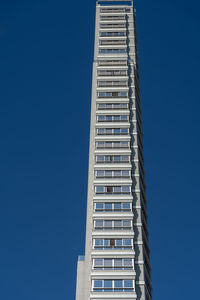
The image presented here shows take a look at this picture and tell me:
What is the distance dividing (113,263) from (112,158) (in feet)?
63.6

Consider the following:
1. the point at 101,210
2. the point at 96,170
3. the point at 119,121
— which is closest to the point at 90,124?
the point at 119,121

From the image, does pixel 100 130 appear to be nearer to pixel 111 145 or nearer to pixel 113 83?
pixel 111 145

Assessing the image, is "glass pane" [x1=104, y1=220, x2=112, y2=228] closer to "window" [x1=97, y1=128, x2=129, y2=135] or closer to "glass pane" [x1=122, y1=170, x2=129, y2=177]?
"glass pane" [x1=122, y1=170, x2=129, y2=177]

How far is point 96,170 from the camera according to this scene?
79.3 m

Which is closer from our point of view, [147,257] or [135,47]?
[147,257]

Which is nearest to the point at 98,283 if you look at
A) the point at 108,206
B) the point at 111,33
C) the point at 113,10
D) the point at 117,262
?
the point at 117,262

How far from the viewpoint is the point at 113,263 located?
2717 inches

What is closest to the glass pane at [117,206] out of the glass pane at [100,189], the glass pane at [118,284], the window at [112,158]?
the glass pane at [100,189]

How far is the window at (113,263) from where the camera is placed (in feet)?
225

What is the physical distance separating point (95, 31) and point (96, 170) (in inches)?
1485

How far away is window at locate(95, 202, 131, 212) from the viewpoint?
74812mm

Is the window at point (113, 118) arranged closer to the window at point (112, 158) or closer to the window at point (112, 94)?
the window at point (112, 94)

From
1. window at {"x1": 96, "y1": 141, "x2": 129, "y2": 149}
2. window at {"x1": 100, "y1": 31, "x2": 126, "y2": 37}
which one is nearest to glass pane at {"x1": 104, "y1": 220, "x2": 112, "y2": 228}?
window at {"x1": 96, "y1": 141, "x2": 129, "y2": 149}

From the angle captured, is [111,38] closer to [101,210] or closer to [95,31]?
[95,31]
